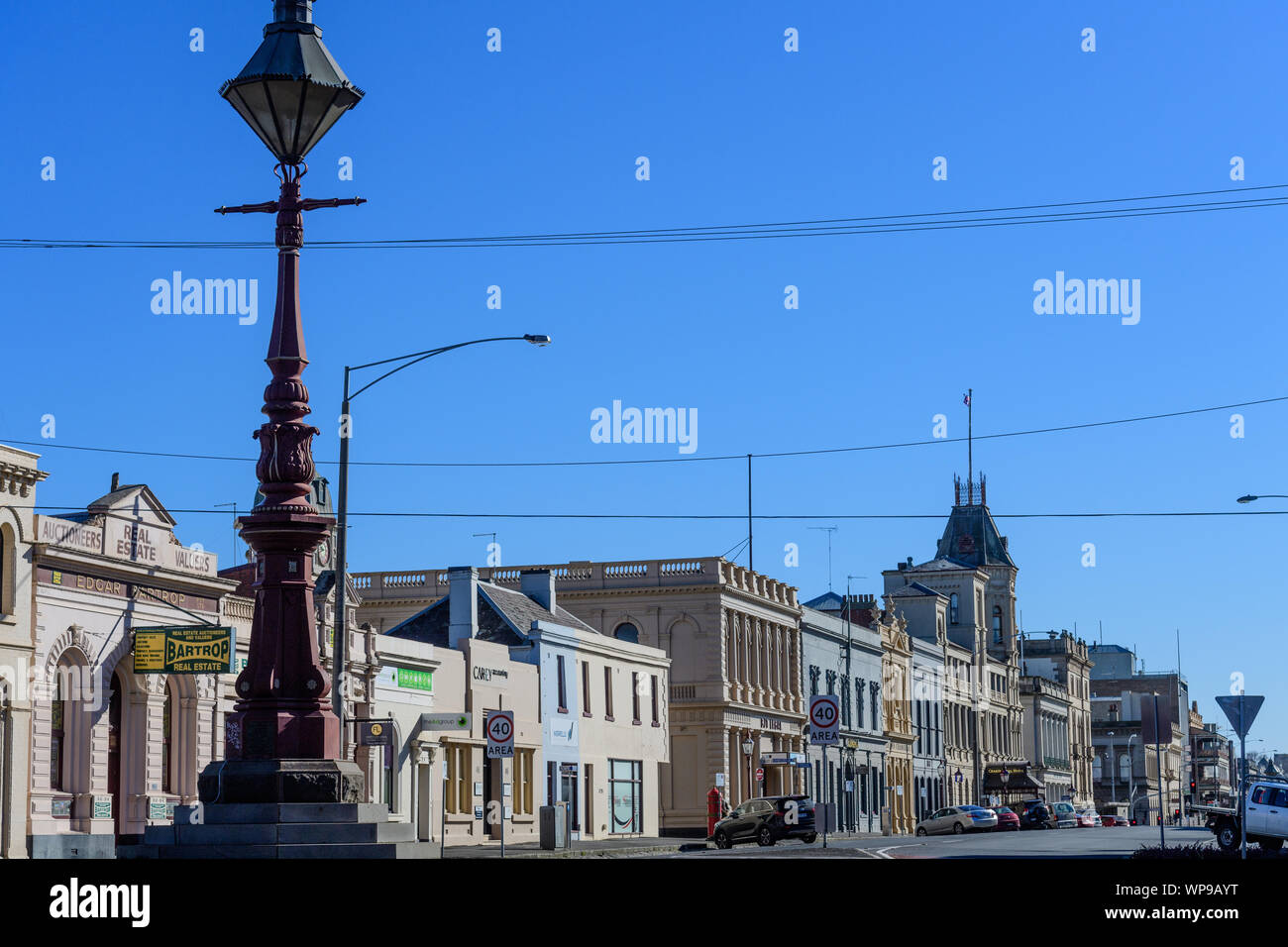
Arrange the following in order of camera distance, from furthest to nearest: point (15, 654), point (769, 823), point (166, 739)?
point (769, 823) → point (166, 739) → point (15, 654)

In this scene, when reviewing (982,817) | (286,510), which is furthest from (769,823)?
(286,510)

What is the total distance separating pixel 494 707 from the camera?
52094 mm

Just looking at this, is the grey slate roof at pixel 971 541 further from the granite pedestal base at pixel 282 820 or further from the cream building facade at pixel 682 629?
the granite pedestal base at pixel 282 820

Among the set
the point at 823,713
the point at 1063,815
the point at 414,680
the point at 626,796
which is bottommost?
the point at 1063,815

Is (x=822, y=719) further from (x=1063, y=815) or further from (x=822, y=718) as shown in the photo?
(x=1063, y=815)

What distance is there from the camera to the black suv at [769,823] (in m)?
49.1

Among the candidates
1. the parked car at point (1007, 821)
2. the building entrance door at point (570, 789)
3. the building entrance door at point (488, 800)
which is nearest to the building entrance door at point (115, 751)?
the building entrance door at point (488, 800)

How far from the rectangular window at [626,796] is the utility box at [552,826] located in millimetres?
17485

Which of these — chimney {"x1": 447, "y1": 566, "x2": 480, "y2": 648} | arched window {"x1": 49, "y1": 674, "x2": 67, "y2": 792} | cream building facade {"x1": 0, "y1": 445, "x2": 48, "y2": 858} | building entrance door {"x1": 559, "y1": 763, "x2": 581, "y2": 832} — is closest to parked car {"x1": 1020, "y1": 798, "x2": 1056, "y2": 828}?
building entrance door {"x1": 559, "y1": 763, "x2": 581, "y2": 832}

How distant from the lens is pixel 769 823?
49.1 m
